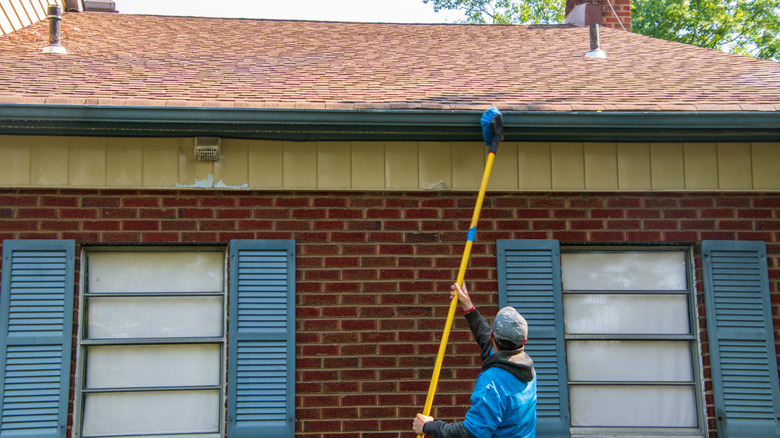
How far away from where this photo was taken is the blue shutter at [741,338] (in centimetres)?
487

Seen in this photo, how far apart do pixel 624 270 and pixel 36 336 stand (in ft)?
13.4

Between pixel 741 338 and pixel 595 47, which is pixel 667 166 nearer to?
pixel 741 338

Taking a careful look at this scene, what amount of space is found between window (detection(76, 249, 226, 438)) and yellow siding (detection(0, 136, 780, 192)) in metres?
0.58

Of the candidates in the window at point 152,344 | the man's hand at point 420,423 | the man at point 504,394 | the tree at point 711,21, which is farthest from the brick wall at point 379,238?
the tree at point 711,21

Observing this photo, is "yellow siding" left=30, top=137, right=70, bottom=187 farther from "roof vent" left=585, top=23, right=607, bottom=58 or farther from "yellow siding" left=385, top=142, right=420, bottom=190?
"roof vent" left=585, top=23, right=607, bottom=58

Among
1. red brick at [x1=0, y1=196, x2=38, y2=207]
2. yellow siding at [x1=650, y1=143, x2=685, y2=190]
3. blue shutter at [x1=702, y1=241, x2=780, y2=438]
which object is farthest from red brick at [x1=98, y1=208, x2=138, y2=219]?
blue shutter at [x1=702, y1=241, x2=780, y2=438]

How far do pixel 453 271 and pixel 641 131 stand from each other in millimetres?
1616

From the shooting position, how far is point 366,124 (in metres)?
4.68

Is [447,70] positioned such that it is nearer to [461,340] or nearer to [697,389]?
[461,340]

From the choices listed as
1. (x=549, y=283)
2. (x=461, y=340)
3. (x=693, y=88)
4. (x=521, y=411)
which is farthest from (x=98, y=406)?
(x=693, y=88)

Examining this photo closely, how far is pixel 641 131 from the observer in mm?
4898

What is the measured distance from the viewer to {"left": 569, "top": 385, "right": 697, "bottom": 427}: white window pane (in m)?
4.97

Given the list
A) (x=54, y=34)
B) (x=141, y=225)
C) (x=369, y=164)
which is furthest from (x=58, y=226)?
(x=54, y=34)

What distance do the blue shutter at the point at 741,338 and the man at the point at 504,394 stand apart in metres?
2.02
